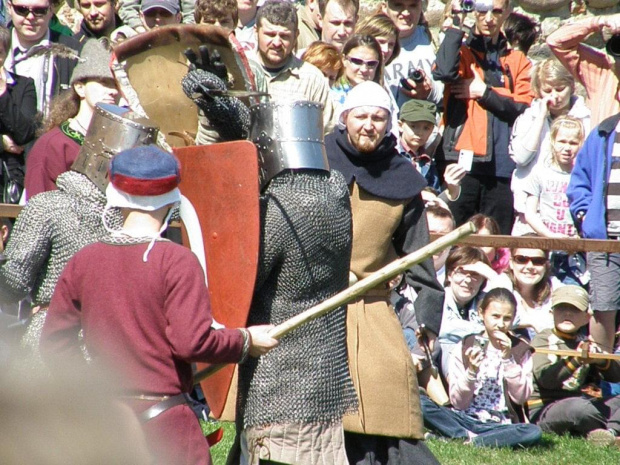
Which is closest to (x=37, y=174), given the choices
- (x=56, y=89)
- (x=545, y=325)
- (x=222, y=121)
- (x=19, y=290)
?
(x=19, y=290)

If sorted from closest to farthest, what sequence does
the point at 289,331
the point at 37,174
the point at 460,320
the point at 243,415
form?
the point at 289,331 → the point at 243,415 → the point at 37,174 → the point at 460,320

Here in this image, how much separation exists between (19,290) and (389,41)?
3801mm

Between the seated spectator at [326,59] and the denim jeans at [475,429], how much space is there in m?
2.27

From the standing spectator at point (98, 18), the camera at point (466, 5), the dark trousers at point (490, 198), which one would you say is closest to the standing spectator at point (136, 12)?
the standing spectator at point (98, 18)

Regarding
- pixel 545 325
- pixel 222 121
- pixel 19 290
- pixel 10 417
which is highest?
pixel 10 417

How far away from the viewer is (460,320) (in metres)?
5.93

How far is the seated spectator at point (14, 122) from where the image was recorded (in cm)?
629

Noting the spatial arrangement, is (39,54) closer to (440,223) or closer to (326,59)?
(326,59)

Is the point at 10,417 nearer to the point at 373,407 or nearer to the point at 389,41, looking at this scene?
the point at 373,407

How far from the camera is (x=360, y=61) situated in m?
6.50

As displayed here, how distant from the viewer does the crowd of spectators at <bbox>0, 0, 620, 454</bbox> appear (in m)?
5.61

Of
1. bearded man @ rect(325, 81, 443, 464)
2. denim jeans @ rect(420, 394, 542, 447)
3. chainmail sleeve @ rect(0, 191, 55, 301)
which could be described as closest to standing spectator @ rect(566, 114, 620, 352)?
denim jeans @ rect(420, 394, 542, 447)

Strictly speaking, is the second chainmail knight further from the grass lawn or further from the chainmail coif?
the grass lawn

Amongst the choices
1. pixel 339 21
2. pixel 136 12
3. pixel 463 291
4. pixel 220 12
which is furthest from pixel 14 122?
pixel 463 291
